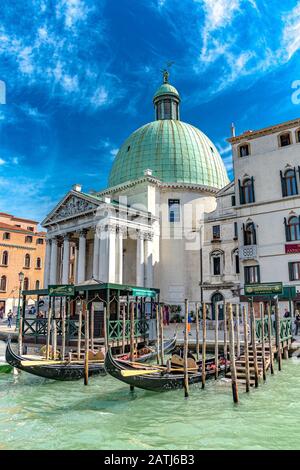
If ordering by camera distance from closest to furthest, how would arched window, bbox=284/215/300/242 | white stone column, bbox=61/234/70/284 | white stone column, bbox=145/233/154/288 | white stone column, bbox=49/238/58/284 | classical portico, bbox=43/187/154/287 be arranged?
arched window, bbox=284/215/300/242, classical portico, bbox=43/187/154/287, white stone column, bbox=145/233/154/288, white stone column, bbox=61/234/70/284, white stone column, bbox=49/238/58/284

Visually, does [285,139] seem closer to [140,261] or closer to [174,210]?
[174,210]

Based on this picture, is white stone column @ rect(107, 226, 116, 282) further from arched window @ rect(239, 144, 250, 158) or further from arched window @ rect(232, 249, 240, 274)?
arched window @ rect(239, 144, 250, 158)

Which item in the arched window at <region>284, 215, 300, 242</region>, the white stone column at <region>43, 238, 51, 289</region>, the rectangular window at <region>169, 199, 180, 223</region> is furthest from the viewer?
the rectangular window at <region>169, 199, 180, 223</region>

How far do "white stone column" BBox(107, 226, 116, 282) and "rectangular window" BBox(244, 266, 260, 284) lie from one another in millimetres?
9466

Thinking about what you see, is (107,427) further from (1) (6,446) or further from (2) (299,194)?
(2) (299,194)

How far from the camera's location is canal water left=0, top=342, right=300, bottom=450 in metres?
7.62

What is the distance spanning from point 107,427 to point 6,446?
211 centimetres

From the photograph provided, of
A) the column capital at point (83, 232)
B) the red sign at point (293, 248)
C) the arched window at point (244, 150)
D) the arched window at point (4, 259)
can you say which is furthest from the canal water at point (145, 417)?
the arched window at point (4, 259)

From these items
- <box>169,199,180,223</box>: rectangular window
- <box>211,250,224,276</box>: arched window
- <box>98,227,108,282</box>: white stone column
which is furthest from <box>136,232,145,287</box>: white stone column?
<box>211,250,224,276</box>: arched window

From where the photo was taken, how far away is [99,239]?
1141 inches

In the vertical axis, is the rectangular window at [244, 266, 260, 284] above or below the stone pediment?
below

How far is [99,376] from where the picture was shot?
13.9 m

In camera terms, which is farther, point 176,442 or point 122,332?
point 122,332
